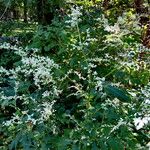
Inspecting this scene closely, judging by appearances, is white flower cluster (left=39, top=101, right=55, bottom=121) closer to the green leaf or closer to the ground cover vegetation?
the ground cover vegetation

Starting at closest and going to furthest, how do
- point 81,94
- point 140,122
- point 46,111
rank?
point 140,122 → point 46,111 → point 81,94

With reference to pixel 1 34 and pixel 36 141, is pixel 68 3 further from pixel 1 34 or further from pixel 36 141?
pixel 36 141

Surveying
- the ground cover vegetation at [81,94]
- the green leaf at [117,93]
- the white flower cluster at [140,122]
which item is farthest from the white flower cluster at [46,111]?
the white flower cluster at [140,122]

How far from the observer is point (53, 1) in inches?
215

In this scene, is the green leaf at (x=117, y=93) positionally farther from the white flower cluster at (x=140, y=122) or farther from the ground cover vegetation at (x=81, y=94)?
the white flower cluster at (x=140, y=122)

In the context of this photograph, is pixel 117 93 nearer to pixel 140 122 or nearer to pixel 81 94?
pixel 81 94

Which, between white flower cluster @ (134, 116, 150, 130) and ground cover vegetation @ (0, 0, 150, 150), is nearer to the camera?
white flower cluster @ (134, 116, 150, 130)

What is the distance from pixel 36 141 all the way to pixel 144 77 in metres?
1.38

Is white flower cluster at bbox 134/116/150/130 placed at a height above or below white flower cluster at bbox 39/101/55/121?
above

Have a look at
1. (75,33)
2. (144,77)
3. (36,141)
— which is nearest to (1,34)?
(75,33)

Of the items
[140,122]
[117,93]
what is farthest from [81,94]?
[140,122]

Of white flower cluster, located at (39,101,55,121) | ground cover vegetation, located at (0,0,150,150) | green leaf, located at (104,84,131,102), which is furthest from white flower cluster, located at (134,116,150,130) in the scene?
white flower cluster, located at (39,101,55,121)

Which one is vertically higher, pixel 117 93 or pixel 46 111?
pixel 117 93

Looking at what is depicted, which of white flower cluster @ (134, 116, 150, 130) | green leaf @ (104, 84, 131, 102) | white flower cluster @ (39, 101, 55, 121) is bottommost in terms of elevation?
white flower cluster @ (39, 101, 55, 121)
